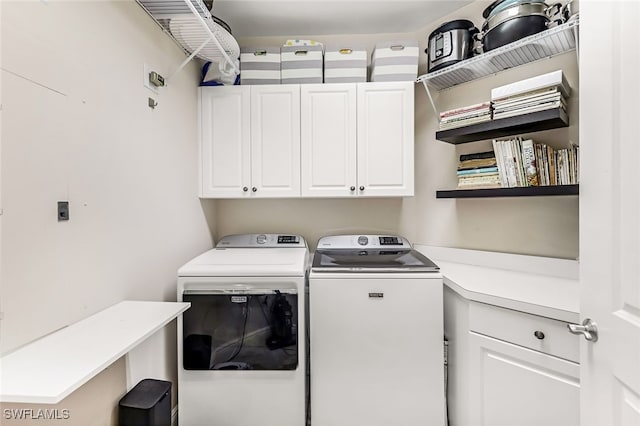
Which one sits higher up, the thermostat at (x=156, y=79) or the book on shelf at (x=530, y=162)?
the thermostat at (x=156, y=79)

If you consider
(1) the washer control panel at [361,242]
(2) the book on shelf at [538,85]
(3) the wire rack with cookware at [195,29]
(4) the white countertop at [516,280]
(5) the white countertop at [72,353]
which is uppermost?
(3) the wire rack with cookware at [195,29]

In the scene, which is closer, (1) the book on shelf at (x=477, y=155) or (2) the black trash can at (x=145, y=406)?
(2) the black trash can at (x=145, y=406)

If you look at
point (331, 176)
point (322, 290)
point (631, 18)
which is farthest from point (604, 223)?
point (331, 176)

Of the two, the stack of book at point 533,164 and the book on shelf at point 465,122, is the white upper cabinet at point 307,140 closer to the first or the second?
the book on shelf at point 465,122

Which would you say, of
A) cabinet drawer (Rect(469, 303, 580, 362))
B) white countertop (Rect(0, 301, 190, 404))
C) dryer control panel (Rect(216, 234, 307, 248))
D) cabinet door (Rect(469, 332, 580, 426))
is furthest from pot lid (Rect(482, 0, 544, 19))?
white countertop (Rect(0, 301, 190, 404))

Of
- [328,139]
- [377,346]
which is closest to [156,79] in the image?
[328,139]

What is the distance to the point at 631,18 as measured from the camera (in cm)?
72

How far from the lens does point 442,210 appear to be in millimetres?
2137

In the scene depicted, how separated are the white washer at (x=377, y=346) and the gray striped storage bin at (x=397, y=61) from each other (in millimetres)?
1309

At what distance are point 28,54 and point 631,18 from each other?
1.74 m

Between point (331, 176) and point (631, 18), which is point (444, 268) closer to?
point (331, 176)

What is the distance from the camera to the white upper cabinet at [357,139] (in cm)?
198

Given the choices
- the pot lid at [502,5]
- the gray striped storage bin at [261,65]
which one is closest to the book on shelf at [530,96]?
the pot lid at [502,5]

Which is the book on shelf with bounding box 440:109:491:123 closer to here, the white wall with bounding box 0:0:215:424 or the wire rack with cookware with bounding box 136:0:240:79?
the wire rack with cookware with bounding box 136:0:240:79
